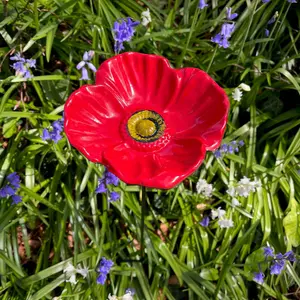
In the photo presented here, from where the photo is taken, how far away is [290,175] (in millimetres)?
2551

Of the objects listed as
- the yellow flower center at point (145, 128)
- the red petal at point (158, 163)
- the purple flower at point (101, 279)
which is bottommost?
the purple flower at point (101, 279)

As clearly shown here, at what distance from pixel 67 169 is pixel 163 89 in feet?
3.00

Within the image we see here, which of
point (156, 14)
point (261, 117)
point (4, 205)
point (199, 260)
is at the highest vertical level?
point (156, 14)

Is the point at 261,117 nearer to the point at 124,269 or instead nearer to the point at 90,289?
the point at 124,269

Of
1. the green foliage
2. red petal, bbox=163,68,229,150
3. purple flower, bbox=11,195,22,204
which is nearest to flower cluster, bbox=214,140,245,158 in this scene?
the green foliage

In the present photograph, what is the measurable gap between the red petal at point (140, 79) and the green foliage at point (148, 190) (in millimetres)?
596

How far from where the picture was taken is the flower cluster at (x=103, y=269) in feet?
6.80

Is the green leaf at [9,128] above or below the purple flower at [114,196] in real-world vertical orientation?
above

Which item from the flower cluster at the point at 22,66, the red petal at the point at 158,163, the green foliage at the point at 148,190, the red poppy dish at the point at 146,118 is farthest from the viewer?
the green foliage at the point at 148,190

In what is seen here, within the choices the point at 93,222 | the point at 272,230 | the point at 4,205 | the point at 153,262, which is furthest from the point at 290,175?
the point at 4,205

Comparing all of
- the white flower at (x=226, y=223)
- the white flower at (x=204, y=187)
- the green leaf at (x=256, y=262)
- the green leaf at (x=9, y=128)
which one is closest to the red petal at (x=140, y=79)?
the white flower at (x=204, y=187)

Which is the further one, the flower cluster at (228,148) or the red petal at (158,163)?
the flower cluster at (228,148)

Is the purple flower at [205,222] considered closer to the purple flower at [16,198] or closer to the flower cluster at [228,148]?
the flower cluster at [228,148]

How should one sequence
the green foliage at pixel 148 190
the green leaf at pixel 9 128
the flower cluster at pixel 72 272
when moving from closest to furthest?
the flower cluster at pixel 72 272 < the green foliage at pixel 148 190 < the green leaf at pixel 9 128
